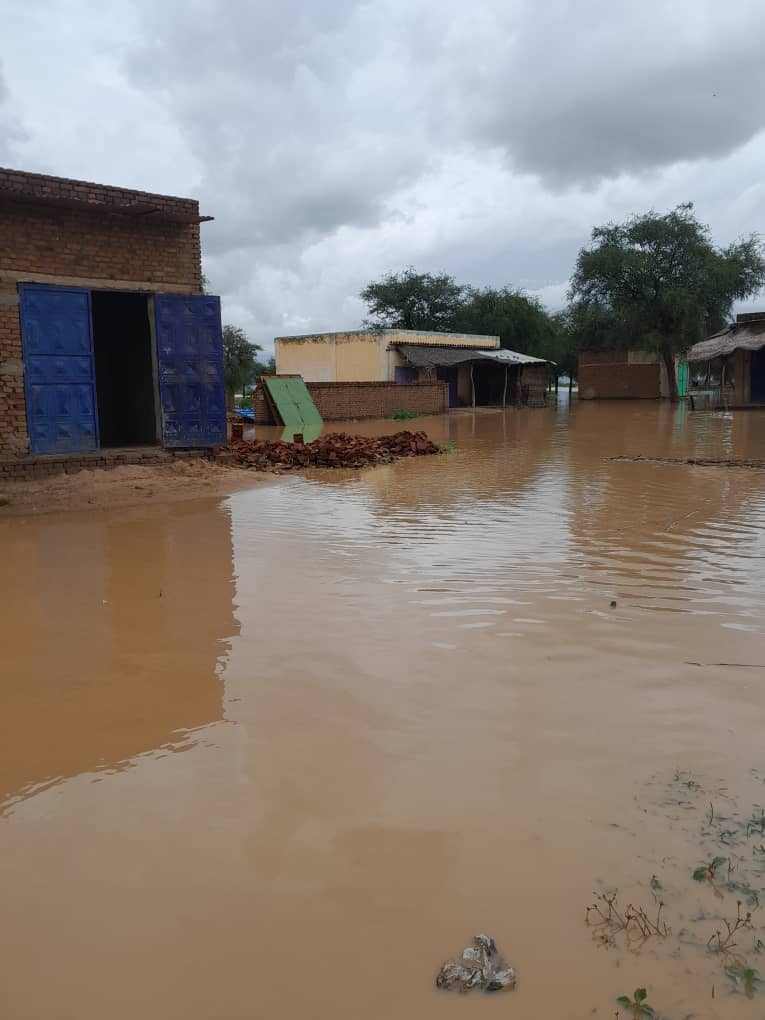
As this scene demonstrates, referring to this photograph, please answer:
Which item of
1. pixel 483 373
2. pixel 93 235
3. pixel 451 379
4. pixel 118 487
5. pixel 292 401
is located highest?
pixel 483 373

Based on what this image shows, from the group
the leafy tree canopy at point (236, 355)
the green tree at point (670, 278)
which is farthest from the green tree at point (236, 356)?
the green tree at point (670, 278)

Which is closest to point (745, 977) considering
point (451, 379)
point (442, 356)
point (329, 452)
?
point (329, 452)

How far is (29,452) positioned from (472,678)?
352 inches

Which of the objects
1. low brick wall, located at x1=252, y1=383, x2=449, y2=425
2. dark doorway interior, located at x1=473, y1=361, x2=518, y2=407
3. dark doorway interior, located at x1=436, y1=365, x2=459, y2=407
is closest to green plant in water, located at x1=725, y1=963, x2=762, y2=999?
low brick wall, located at x1=252, y1=383, x2=449, y2=425

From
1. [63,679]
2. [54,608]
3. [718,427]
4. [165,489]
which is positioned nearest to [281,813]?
[63,679]

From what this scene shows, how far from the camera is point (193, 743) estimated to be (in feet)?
10.4

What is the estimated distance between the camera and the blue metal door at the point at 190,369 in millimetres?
12172

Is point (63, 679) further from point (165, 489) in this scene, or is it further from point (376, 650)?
point (165, 489)

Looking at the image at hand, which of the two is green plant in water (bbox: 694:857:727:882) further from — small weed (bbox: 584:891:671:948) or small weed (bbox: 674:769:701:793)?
small weed (bbox: 674:769:701:793)

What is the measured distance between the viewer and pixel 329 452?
556 inches

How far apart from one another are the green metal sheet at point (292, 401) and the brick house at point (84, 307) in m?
11.4

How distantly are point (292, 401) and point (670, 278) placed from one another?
69.3ft

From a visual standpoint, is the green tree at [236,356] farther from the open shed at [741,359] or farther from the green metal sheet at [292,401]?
the open shed at [741,359]

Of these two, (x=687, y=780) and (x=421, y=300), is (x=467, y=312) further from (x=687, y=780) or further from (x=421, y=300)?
(x=687, y=780)
